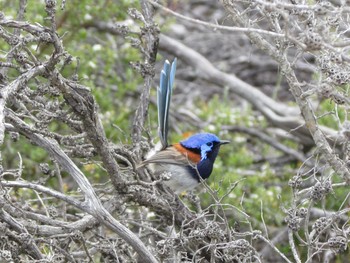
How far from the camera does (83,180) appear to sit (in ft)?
11.6

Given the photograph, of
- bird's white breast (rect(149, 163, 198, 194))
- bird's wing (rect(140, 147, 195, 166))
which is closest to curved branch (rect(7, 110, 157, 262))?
bird's wing (rect(140, 147, 195, 166))

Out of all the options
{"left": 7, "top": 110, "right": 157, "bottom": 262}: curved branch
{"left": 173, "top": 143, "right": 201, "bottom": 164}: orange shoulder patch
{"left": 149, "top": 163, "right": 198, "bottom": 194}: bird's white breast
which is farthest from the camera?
{"left": 173, "top": 143, "right": 201, "bottom": 164}: orange shoulder patch

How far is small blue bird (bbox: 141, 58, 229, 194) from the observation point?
15.8 feet

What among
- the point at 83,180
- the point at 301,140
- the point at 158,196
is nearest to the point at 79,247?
the point at 158,196

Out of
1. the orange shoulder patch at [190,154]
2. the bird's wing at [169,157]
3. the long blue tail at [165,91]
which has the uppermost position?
the long blue tail at [165,91]

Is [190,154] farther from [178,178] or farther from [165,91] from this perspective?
[165,91]

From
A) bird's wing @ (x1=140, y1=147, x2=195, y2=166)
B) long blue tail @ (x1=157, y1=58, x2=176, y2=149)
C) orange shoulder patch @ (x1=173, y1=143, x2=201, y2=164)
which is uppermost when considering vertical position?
long blue tail @ (x1=157, y1=58, x2=176, y2=149)

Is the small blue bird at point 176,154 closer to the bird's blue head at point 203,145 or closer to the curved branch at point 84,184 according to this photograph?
the bird's blue head at point 203,145

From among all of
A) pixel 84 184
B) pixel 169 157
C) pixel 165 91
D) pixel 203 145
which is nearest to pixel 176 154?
pixel 169 157

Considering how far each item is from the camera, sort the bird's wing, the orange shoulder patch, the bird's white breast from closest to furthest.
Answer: the bird's wing, the bird's white breast, the orange shoulder patch

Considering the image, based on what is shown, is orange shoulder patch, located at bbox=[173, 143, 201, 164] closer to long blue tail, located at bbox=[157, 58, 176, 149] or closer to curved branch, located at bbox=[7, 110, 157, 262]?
long blue tail, located at bbox=[157, 58, 176, 149]

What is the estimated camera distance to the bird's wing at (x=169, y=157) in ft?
15.6

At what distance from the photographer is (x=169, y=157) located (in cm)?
496

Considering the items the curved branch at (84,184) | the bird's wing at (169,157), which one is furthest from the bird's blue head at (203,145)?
the curved branch at (84,184)
